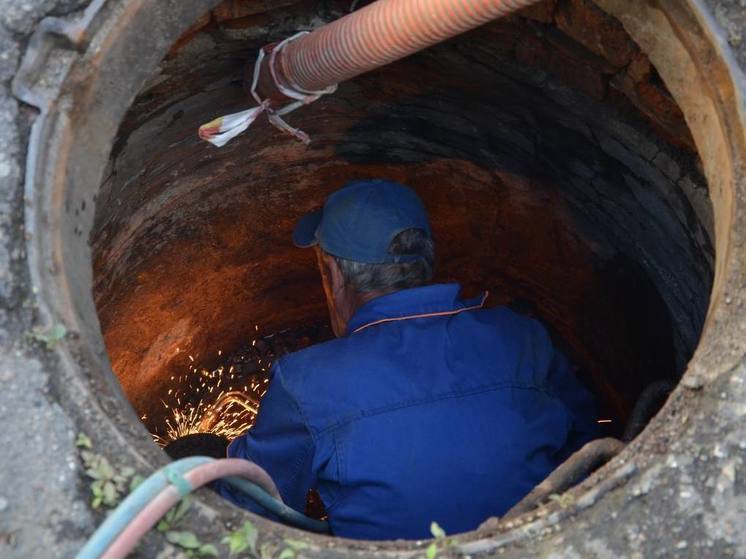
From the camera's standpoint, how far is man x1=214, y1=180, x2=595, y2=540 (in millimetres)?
2619

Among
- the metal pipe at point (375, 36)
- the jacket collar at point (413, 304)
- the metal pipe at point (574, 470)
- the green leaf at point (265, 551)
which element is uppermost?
the metal pipe at point (375, 36)

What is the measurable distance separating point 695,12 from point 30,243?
1.84m

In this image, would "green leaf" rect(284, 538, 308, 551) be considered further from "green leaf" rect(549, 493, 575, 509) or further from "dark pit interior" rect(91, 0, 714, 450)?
"dark pit interior" rect(91, 0, 714, 450)

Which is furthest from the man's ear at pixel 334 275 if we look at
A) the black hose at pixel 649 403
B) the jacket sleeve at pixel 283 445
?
Result: the black hose at pixel 649 403

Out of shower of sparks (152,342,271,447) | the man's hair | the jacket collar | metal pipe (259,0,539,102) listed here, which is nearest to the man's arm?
the jacket collar

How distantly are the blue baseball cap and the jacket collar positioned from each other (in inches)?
11.8

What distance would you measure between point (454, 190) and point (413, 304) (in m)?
1.63

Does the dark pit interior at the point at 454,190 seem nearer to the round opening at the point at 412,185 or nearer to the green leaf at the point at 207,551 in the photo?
the round opening at the point at 412,185

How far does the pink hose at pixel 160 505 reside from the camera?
5.44 feet

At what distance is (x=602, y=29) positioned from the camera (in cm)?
285

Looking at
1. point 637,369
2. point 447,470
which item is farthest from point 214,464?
point 637,369

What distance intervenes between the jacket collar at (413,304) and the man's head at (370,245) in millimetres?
267

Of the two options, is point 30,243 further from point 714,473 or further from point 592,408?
point 592,408

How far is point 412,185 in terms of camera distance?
4.50m
